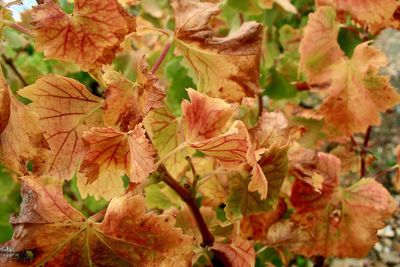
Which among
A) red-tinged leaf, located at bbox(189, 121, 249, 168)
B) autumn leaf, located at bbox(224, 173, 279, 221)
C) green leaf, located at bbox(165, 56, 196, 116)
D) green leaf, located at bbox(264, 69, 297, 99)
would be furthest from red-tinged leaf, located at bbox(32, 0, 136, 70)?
green leaf, located at bbox(264, 69, 297, 99)

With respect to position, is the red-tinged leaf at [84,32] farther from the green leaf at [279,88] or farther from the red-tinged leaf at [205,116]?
the green leaf at [279,88]

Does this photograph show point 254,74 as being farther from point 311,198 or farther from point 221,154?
point 311,198

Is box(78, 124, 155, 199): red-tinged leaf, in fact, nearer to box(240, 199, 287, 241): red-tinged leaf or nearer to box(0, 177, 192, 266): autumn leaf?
box(0, 177, 192, 266): autumn leaf

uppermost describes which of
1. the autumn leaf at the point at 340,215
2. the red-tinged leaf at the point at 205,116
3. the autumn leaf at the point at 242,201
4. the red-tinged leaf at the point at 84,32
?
the red-tinged leaf at the point at 84,32

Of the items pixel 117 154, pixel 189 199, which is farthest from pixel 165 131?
pixel 117 154

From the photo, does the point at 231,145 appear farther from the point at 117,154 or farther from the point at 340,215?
the point at 340,215

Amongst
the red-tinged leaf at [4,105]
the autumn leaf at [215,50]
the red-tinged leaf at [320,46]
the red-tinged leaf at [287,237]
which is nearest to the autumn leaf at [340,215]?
the red-tinged leaf at [287,237]
